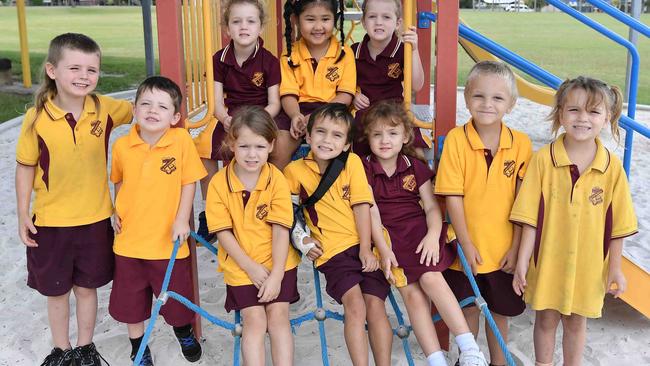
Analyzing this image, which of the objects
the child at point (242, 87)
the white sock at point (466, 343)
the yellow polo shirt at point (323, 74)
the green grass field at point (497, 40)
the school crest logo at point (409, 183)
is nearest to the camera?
the white sock at point (466, 343)

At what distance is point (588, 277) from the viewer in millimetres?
2537

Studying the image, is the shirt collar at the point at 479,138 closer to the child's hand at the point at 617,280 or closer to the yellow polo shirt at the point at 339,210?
the yellow polo shirt at the point at 339,210

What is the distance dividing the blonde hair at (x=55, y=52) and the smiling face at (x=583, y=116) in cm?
190

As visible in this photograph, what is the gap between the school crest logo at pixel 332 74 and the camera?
11.0 feet

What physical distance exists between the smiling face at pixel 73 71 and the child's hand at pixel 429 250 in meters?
1.50

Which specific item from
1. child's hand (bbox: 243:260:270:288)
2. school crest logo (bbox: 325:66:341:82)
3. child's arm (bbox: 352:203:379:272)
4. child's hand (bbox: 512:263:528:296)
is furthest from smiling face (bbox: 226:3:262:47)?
child's hand (bbox: 512:263:528:296)

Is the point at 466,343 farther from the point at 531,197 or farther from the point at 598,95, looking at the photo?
the point at 598,95

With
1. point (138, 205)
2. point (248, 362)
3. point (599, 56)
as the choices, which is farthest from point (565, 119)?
point (599, 56)

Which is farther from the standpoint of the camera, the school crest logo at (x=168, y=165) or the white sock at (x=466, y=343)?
the school crest logo at (x=168, y=165)

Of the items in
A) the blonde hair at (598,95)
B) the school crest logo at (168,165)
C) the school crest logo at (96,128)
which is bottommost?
the school crest logo at (168,165)

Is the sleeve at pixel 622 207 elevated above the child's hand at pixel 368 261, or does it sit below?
above

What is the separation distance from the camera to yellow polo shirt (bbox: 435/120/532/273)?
268 cm

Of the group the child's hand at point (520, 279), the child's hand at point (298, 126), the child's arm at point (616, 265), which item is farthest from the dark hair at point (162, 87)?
the child's arm at point (616, 265)

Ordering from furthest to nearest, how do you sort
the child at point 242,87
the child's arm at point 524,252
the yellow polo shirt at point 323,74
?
1. the yellow polo shirt at point 323,74
2. the child at point 242,87
3. the child's arm at point 524,252
